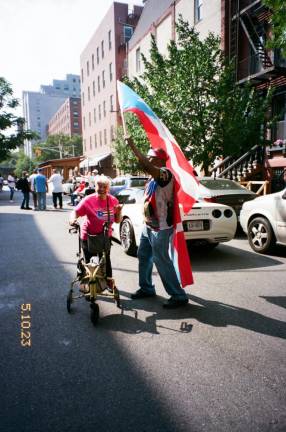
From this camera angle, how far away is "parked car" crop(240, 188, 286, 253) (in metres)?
6.80

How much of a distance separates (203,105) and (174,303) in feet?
38.2

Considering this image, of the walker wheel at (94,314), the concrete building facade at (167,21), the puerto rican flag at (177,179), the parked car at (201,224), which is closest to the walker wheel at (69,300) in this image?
the walker wheel at (94,314)

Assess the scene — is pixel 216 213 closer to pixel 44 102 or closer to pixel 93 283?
pixel 93 283

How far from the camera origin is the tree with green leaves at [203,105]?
13.9 meters

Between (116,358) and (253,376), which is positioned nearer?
(253,376)

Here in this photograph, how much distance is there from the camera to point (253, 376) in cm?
289

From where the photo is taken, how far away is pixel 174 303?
4.42 m

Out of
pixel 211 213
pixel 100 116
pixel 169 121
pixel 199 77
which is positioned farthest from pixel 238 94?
pixel 100 116

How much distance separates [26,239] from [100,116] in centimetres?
3927

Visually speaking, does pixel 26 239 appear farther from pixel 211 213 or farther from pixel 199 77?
pixel 199 77

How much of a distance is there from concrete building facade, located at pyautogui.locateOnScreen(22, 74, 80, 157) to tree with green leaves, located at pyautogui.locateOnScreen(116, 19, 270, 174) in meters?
158

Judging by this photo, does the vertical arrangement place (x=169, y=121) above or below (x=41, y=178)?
above
